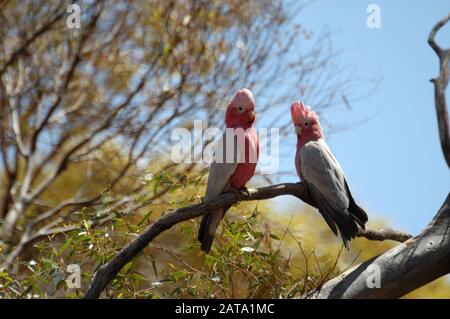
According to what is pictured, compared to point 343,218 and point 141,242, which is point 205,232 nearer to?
point 141,242

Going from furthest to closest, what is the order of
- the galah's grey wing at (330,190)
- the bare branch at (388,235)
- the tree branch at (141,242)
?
the bare branch at (388,235), the galah's grey wing at (330,190), the tree branch at (141,242)

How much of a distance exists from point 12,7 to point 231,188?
3.88 m

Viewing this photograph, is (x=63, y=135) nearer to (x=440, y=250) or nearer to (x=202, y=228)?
(x=202, y=228)

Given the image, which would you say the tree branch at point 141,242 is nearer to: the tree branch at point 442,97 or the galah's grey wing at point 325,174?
the galah's grey wing at point 325,174

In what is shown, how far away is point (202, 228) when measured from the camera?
2.41 meters

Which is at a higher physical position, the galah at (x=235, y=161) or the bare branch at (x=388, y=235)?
the galah at (x=235, y=161)

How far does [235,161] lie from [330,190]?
38 cm

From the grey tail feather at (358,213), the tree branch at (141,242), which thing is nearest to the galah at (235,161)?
the tree branch at (141,242)

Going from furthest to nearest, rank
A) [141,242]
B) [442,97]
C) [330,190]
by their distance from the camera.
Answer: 1. [330,190]
2. [442,97]
3. [141,242]

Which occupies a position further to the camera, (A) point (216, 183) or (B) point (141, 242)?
(A) point (216, 183)

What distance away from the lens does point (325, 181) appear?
2.37m

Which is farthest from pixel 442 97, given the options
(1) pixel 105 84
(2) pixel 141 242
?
(1) pixel 105 84

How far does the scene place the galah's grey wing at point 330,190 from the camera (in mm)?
2307

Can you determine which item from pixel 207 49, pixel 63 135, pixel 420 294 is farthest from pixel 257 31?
pixel 420 294
